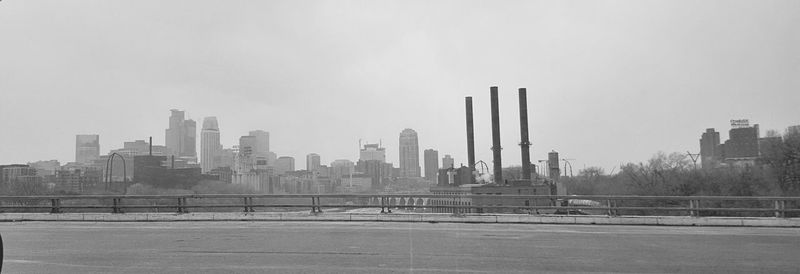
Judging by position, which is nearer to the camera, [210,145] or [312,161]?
[312,161]

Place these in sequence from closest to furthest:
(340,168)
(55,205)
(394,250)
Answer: (394,250)
(55,205)
(340,168)

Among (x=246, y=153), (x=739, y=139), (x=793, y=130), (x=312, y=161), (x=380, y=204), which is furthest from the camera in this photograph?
(x=739, y=139)

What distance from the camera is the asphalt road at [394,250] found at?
941 cm

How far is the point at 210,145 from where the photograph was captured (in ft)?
308

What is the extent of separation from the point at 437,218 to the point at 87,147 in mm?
58002

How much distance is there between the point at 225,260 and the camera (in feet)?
33.2

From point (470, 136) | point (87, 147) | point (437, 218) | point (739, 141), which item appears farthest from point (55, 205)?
point (739, 141)

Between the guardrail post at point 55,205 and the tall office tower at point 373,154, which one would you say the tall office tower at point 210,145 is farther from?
the guardrail post at point 55,205

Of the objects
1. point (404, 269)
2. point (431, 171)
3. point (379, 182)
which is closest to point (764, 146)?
point (379, 182)

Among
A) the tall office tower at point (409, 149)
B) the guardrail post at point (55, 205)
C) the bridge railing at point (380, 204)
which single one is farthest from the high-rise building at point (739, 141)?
the guardrail post at point (55, 205)

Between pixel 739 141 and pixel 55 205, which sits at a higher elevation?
pixel 739 141

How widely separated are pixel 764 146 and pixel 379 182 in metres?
46.0

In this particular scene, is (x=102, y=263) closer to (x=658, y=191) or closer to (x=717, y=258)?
(x=717, y=258)

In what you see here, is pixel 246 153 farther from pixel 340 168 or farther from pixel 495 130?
pixel 495 130
